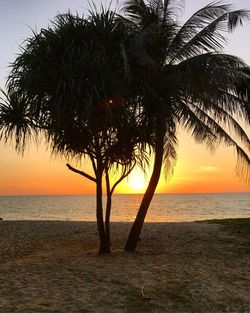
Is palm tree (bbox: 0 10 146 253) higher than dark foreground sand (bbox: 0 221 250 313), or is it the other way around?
palm tree (bbox: 0 10 146 253)

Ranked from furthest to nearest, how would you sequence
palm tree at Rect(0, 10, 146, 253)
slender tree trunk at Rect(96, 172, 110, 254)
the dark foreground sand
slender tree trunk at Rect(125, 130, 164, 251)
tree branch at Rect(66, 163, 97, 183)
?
slender tree trunk at Rect(125, 130, 164, 251), tree branch at Rect(66, 163, 97, 183), slender tree trunk at Rect(96, 172, 110, 254), palm tree at Rect(0, 10, 146, 253), the dark foreground sand

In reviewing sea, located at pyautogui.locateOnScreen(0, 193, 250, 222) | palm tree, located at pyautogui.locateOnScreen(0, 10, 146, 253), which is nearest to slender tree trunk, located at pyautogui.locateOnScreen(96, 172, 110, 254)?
palm tree, located at pyautogui.locateOnScreen(0, 10, 146, 253)

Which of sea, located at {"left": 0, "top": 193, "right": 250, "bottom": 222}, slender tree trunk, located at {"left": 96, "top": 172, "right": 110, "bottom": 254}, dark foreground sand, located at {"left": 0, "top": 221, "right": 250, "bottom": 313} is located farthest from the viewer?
sea, located at {"left": 0, "top": 193, "right": 250, "bottom": 222}

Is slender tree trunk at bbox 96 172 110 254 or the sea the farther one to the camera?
the sea

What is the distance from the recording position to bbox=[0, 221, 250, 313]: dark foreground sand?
8055mm

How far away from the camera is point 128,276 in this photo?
393 inches

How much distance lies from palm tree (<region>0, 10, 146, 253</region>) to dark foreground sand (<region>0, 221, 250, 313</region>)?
7.55 feet

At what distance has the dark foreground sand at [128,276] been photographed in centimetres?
805

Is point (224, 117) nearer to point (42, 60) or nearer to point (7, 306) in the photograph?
point (42, 60)

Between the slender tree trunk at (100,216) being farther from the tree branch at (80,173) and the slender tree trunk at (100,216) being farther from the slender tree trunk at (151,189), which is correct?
the slender tree trunk at (151,189)

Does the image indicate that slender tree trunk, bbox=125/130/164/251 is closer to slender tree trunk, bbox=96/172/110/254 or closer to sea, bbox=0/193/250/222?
slender tree trunk, bbox=96/172/110/254

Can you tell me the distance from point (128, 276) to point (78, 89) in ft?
14.7

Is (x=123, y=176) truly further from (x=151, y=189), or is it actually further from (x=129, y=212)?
(x=129, y=212)

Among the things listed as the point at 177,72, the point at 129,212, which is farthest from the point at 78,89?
the point at 129,212
